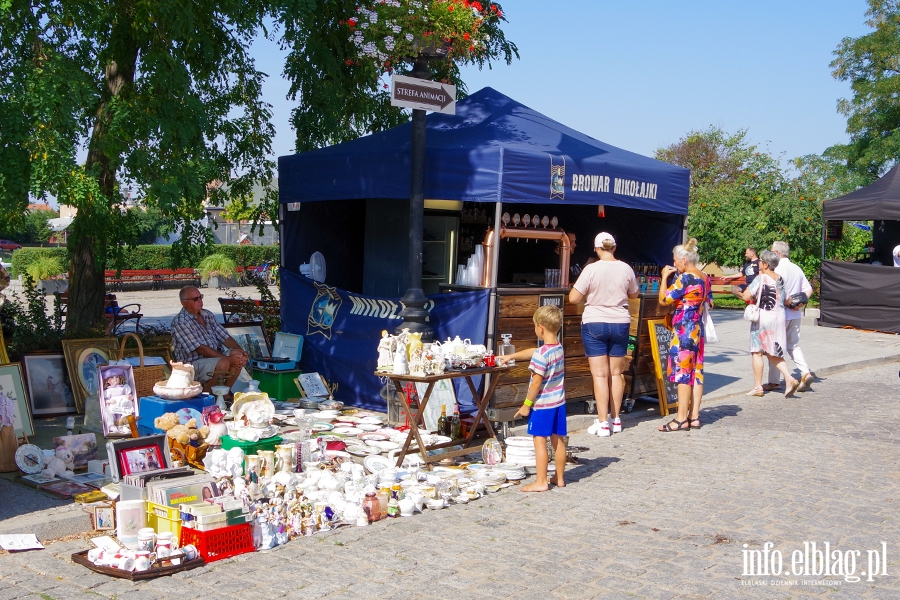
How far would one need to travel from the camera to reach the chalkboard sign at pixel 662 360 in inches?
377

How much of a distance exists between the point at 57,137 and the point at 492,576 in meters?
4.81

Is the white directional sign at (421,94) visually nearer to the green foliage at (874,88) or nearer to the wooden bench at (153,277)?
the wooden bench at (153,277)

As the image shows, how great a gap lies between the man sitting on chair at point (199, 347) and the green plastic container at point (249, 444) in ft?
6.99

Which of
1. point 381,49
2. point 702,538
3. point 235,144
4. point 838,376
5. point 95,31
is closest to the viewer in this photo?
point 702,538

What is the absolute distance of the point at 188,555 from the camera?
498 cm

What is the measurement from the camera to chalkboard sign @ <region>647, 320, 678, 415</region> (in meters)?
9.57

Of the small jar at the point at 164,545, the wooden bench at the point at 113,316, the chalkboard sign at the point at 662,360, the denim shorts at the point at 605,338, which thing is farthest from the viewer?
the wooden bench at the point at 113,316

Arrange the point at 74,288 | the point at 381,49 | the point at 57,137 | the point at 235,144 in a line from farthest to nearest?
the point at 235,144
the point at 74,288
the point at 381,49
the point at 57,137

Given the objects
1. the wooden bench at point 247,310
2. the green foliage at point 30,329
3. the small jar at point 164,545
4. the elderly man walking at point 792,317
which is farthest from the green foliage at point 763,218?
the small jar at point 164,545

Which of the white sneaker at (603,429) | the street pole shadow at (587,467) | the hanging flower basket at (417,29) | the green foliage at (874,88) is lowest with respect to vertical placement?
the street pole shadow at (587,467)

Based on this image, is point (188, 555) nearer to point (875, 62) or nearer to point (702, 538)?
point (702, 538)

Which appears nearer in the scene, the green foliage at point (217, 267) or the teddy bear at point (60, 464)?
the teddy bear at point (60, 464)

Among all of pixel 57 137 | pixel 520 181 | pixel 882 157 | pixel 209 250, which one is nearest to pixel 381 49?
pixel 520 181

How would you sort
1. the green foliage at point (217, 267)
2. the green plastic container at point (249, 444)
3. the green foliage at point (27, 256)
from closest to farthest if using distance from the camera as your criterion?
the green plastic container at point (249, 444)
the green foliage at point (217, 267)
the green foliage at point (27, 256)
